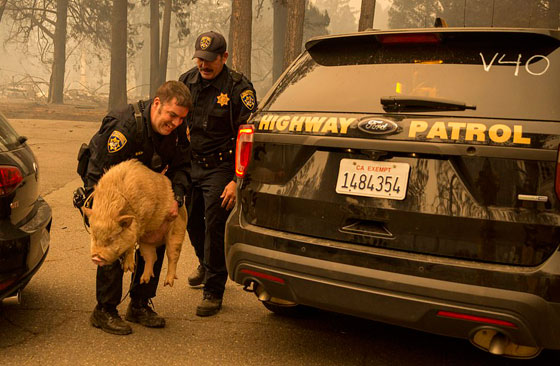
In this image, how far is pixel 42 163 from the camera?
1150 centimetres

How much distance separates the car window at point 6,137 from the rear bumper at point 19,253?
0.47 m

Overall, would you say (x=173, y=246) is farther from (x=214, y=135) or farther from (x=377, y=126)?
(x=377, y=126)

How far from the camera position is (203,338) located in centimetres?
397

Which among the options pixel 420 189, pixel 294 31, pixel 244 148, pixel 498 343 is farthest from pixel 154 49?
pixel 498 343

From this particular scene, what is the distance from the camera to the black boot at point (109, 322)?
3.96 m

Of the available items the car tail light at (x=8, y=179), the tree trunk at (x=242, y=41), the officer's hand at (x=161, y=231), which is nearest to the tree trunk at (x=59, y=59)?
the tree trunk at (x=242, y=41)

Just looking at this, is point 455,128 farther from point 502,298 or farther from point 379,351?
point 379,351

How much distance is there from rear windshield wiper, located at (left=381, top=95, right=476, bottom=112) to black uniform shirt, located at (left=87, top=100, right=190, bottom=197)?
4.97 ft

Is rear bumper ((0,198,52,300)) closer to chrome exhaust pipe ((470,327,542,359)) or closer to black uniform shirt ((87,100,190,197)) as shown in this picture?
black uniform shirt ((87,100,190,197))

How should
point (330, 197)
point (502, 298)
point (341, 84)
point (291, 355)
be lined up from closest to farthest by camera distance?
point (502, 298) → point (330, 197) → point (341, 84) → point (291, 355)

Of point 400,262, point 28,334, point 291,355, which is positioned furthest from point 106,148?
point 400,262

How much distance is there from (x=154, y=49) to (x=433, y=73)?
31.9m

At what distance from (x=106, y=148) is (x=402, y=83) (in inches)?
69.7

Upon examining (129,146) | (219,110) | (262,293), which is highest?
(219,110)
